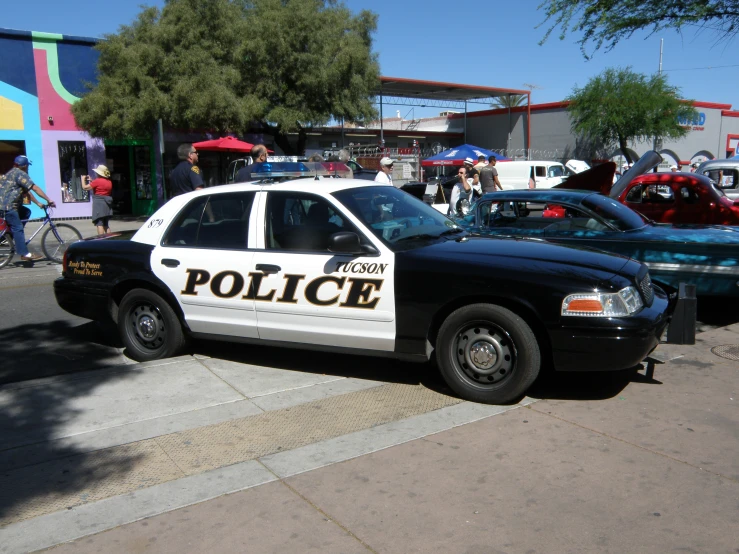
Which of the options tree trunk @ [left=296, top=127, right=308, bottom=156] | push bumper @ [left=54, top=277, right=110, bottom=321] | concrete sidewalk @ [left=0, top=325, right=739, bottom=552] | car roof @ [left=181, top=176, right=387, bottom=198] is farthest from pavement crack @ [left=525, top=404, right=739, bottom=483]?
tree trunk @ [left=296, top=127, right=308, bottom=156]

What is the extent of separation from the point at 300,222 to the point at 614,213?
400 cm

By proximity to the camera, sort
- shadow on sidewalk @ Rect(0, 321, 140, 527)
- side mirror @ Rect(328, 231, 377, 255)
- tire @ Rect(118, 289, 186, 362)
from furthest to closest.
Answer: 1. tire @ Rect(118, 289, 186, 362)
2. side mirror @ Rect(328, 231, 377, 255)
3. shadow on sidewalk @ Rect(0, 321, 140, 527)

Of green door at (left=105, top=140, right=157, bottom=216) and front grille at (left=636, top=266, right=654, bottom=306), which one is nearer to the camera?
front grille at (left=636, top=266, right=654, bottom=306)

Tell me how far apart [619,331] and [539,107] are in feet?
126

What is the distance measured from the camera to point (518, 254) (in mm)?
5148

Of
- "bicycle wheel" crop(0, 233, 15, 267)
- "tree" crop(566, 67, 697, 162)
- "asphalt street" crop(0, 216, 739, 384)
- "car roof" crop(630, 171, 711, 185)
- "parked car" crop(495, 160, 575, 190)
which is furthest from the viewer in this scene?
"tree" crop(566, 67, 697, 162)

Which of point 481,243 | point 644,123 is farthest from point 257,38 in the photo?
point 644,123

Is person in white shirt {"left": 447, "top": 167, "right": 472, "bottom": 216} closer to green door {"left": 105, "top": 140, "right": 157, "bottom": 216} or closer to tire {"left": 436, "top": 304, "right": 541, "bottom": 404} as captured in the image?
tire {"left": 436, "top": 304, "right": 541, "bottom": 404}

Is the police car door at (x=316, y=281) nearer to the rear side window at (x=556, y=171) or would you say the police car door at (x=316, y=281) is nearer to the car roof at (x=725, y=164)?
the car roof at (x=725, y=164)

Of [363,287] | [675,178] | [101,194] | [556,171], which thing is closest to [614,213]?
[675,178]

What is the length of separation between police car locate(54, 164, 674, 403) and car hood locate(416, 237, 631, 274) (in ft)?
0.05

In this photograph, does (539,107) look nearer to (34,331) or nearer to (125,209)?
(125,209)

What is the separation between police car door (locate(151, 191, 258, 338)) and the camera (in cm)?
575

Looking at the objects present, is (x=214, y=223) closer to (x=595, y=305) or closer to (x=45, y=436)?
(x=45, y=436)
